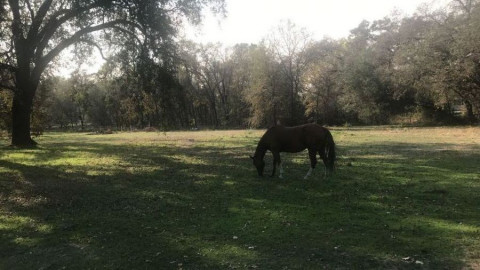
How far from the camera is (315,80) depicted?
2576 inches

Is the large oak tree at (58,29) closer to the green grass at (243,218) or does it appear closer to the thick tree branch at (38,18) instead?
the thick tree branch at (38,18)

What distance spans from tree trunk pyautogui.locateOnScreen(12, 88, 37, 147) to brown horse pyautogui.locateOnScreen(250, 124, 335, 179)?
1930cm

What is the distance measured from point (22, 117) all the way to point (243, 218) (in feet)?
77.7

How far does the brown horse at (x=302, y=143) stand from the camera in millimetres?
13648

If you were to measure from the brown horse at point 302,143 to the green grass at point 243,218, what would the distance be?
63 centimetres

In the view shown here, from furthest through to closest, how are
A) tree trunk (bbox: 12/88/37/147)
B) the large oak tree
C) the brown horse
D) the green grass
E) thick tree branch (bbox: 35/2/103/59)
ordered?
tree trunk (bbox: 12/88/37/147)
thick tree branch (bbox: 35/2/103/59)
the large oak tree
the brown horse
the green grass

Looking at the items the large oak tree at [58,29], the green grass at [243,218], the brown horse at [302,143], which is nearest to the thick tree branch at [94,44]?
the large oak tree at [58,29]

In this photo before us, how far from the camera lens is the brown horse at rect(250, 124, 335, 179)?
44.8 ft

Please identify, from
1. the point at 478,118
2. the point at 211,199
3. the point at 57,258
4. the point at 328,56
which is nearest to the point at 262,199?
the point at 211,199

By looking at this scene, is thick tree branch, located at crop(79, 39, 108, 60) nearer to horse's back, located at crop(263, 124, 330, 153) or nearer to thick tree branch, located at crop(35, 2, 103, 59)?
thick tree branch, located at crop(35, 2, 103, 59)

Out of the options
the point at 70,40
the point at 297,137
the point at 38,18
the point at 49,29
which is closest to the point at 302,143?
the point at 297,137

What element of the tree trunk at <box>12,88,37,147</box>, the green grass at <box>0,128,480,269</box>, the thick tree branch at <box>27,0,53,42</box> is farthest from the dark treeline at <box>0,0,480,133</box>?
the green grass at <box>0,128,480,269</box>

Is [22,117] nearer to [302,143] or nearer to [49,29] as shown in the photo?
[49,29]

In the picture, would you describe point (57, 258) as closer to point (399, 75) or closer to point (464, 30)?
point (464, 30)
